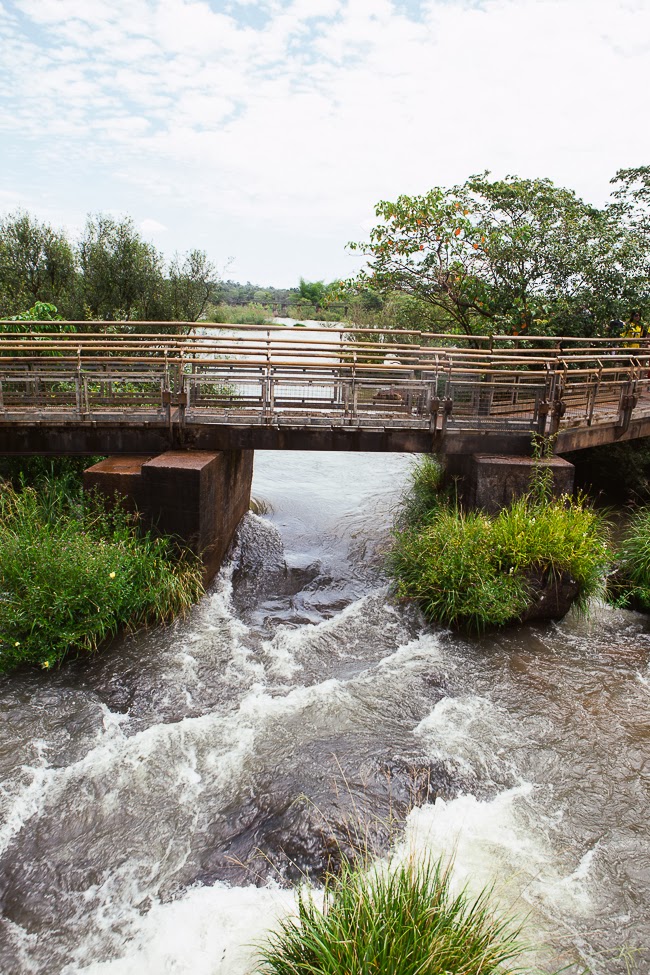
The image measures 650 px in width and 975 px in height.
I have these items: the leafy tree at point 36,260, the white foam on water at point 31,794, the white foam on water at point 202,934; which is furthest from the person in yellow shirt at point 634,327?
the leafy tree at point 36,260

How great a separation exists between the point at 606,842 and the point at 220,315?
2540 cm

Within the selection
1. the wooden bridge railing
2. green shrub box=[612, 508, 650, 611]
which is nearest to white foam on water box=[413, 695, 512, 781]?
green shrub box=[612, 508, 650, 611]

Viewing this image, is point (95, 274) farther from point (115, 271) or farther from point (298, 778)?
point (298, 778)

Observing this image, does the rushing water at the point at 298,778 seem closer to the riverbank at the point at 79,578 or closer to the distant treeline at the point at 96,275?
the riverbank at the point at 79,578

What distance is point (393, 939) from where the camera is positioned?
301cm

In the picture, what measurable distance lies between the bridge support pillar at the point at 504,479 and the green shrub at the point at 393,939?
6.20m

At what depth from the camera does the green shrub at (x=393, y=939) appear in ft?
9.69

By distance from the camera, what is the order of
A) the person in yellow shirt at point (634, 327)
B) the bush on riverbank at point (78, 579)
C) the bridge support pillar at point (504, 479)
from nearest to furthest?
the bush on riverbank at point (78, 579), the bridge support pillar at point (504, 479), the person in yellow shirt at point (634, 327)

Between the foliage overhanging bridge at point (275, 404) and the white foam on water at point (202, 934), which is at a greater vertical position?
the foliage overhanging bridge at point (275, 404)

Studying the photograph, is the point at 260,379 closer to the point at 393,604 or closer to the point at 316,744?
the point at 393,604

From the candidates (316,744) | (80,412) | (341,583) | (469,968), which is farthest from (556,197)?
(469,968)

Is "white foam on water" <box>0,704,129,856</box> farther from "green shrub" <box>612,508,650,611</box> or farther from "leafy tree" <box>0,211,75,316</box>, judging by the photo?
"leafy tree" <box>0,211,75,316</box>

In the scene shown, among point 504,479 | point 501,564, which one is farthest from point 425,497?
point 501,564

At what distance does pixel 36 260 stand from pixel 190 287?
498 centimetres
